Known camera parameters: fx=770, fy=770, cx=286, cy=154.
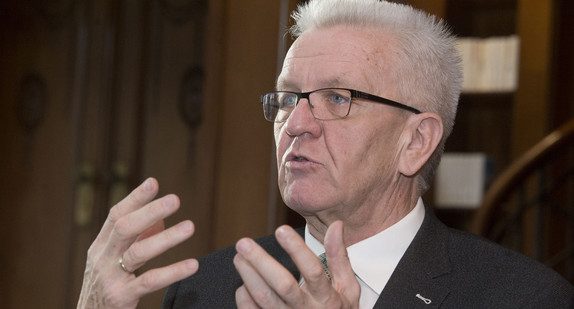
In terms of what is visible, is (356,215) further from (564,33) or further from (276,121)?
(564,33)

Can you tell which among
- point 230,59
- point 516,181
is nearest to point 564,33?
point 516,181

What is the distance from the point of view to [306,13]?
1849 mm

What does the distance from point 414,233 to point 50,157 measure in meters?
2.51

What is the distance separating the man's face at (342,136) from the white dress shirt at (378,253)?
8 centimetres

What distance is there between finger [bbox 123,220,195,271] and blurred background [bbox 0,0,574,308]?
1921mm

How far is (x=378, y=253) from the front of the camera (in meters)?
1.70

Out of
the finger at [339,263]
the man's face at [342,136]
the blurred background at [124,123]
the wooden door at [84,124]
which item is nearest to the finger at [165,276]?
the finger at [339,263]

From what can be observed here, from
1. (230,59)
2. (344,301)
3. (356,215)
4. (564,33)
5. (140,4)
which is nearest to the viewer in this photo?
(344,301)

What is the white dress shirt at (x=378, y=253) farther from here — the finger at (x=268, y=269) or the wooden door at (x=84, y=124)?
the wooden door at (x=84, y=124)

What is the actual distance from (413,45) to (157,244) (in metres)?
0.75

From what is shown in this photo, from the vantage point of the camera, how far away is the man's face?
1.65m

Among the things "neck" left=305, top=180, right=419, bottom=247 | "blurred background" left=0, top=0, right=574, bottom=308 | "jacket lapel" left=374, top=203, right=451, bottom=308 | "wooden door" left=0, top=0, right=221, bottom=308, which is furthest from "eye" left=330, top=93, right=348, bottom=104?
"wooden door" left=0, top=0, right=221, bottom=308

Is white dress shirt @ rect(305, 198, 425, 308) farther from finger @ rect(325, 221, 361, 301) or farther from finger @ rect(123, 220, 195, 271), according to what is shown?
finger @ rect(123, 220, 195, 271)

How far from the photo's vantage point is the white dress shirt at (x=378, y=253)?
1.64 meters
